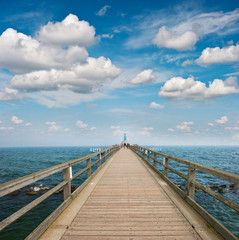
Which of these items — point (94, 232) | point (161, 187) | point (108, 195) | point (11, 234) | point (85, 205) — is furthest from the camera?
point (11, 234)

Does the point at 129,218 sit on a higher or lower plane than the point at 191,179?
lower

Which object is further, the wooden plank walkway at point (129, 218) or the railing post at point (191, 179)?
the railing post at point (191, 179)

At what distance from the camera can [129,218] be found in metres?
4.13

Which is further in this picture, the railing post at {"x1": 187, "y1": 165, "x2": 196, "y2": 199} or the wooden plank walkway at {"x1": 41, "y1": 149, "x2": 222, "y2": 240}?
the railing post at {"x1": 187, "y1": 165, "x2": 196, "y2": 199}

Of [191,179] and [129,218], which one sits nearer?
[129,218]

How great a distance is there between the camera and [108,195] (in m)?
5.88

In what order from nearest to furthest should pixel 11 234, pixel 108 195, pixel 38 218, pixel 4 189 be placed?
pixel 4 189, pixel 108 195, pixel 11 234, pixel 38 218

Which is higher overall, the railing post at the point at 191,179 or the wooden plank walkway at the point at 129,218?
the railing post at the point at 191,179

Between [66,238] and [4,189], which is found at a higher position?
[4,189]

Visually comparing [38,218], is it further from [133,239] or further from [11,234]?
[133,239]

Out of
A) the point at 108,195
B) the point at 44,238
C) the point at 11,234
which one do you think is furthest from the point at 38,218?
the point at 44,238

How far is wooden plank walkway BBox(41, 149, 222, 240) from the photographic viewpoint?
3.45 metres

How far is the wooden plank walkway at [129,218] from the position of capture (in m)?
3.45

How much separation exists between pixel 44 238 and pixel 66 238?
16.2 inches
